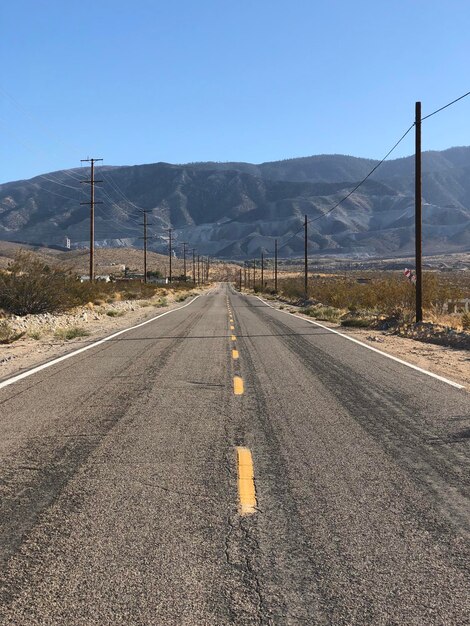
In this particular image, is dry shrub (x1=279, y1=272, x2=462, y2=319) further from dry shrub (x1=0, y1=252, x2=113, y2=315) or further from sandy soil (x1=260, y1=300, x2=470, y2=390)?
dry shrub (x1=0, y1=252, x2=113, y2=315)

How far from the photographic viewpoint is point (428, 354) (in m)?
15.8

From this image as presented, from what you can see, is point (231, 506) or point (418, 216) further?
point (418, 216)

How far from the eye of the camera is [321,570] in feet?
12.5

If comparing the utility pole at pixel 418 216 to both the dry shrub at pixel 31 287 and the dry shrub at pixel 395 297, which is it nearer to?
the dry shrub at pixel 395 297

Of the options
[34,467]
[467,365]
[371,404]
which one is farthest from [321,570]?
[467,365]

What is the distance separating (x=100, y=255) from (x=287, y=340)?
516 ft

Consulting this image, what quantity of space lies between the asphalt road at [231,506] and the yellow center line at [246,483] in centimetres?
5

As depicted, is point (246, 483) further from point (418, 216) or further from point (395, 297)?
point (395, 297)

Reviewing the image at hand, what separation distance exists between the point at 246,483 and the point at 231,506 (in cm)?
56

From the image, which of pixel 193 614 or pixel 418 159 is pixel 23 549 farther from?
pixel 418 159

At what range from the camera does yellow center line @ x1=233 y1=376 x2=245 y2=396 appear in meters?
9.85

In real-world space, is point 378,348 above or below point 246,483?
above

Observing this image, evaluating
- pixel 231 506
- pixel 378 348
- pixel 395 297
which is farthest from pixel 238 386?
pixel 395 297

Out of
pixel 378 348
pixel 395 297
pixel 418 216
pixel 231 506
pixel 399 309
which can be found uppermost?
pixel 418 216
